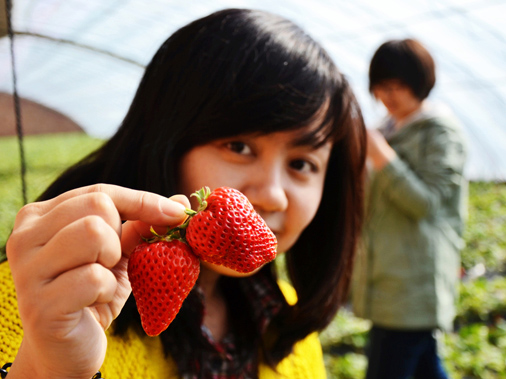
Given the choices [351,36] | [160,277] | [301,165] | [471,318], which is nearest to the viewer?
[160,277]

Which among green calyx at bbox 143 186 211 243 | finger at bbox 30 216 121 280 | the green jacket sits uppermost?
finger at bbox 30 216 121 280

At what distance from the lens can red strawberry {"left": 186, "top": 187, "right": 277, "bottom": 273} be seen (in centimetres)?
71

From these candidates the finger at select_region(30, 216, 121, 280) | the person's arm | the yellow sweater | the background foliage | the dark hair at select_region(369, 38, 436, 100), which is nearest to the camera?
the finger at select_region(30, 216, 121, 280)

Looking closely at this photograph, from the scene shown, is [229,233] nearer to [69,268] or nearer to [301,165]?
[69,268]

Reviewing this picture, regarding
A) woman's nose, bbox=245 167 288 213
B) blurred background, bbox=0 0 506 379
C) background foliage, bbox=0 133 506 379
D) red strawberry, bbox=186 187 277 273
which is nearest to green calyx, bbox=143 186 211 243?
red strawberry, bbox=186 187 277 273

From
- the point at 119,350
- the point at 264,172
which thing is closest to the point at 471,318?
the point at 264,172

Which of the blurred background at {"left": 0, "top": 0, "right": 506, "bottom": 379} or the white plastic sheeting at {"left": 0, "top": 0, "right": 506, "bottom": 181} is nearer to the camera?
the blurred background at {"left": 0, "top": 0, "right": 506, "bottom": 379}

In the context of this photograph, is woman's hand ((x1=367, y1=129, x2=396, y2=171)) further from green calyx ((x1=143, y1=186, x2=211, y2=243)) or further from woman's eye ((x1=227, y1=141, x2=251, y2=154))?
green calyx ((x1=143, y1=186, x2=211, y2=243))

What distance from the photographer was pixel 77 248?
568mm

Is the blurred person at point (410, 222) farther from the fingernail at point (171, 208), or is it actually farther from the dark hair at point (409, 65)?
the fingernail at point (171, 208)

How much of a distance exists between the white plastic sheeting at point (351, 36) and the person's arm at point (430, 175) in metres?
3.25

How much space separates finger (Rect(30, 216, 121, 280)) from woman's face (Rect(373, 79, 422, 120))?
213cm

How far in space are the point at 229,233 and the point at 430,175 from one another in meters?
1.78

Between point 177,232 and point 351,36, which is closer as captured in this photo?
point 177,232
